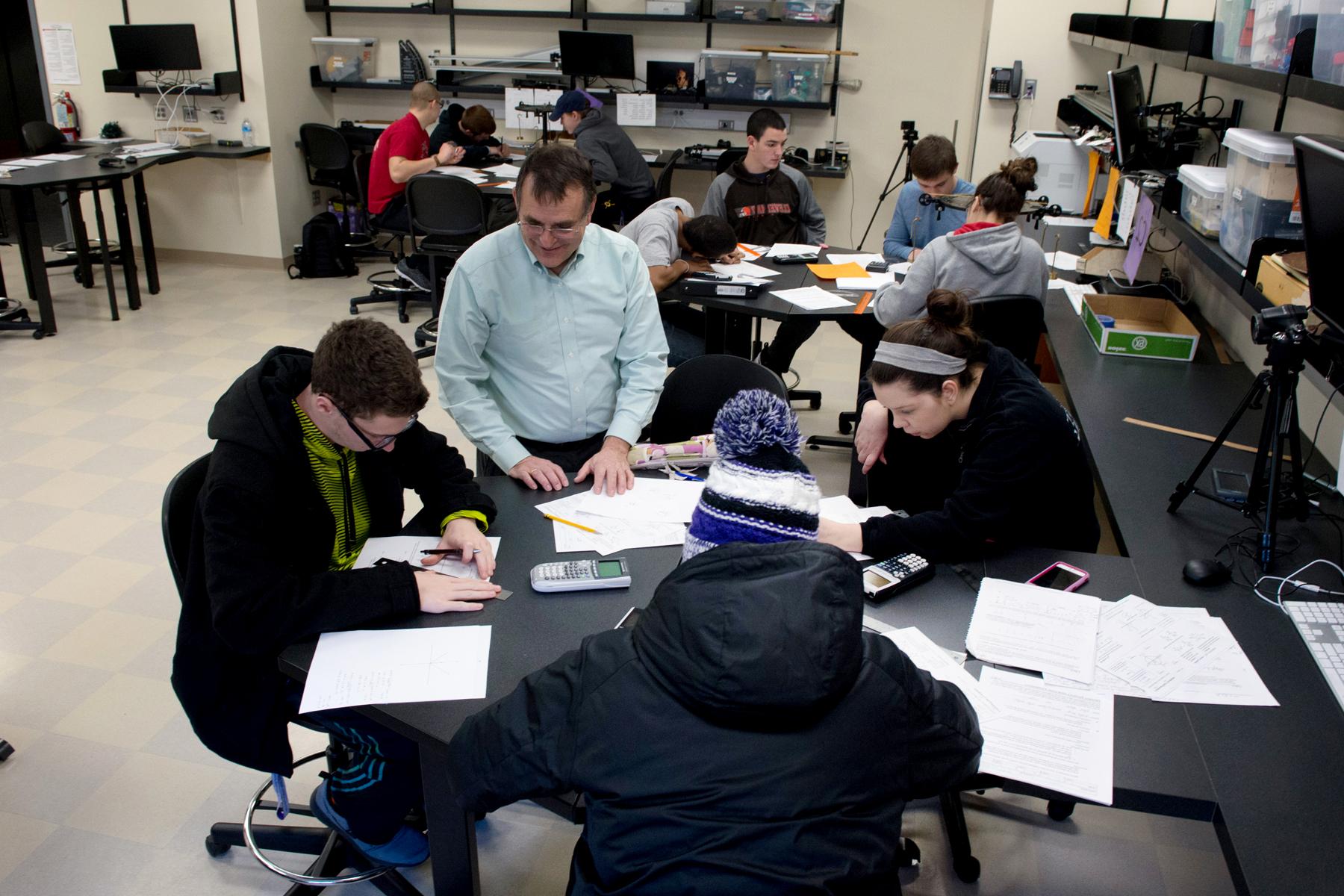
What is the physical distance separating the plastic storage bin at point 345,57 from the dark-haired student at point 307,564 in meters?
6.15

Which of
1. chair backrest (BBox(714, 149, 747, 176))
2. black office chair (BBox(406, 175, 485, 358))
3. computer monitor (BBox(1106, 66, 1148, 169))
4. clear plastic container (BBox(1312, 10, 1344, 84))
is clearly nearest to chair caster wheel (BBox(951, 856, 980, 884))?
clear plastic container (BBox(1312, 10, 1344, 84))

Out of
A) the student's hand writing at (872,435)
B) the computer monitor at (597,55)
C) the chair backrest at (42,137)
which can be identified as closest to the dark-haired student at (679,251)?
the student's hand writing at (872,435)

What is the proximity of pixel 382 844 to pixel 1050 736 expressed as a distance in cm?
132

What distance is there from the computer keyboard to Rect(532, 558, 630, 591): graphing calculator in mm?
1174

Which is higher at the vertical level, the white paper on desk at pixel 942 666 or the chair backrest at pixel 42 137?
the chair backrest at pixel 42 137

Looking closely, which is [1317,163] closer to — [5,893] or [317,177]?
[5,893]

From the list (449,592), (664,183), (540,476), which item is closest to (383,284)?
(664,183)

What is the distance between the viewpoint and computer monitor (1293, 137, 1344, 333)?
67.4 inches

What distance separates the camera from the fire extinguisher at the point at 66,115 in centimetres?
691

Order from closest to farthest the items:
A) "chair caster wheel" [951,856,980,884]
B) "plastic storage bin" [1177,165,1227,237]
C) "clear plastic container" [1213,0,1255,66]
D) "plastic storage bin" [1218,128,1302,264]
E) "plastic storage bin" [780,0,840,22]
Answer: "chair caster wheel" [951,856,980,884], "plastic storage bin" [1218,128,1302,264], "clear plastic container" [1213,0,1255,66], "plastic storage bin" [1177,165,1227,237], "plastic storage bin" [780,0,840,22]

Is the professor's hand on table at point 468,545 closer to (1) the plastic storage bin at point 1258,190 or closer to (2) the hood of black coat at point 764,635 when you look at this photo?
(2) the hood of black coat at point 764,635

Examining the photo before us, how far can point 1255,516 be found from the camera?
2115 millimetres

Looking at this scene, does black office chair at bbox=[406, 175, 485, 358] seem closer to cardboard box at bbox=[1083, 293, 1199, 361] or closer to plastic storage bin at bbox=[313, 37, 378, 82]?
plastic storage bin at bbox=[313, 37, 378, 82]

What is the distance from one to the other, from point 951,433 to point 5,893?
225 cm
